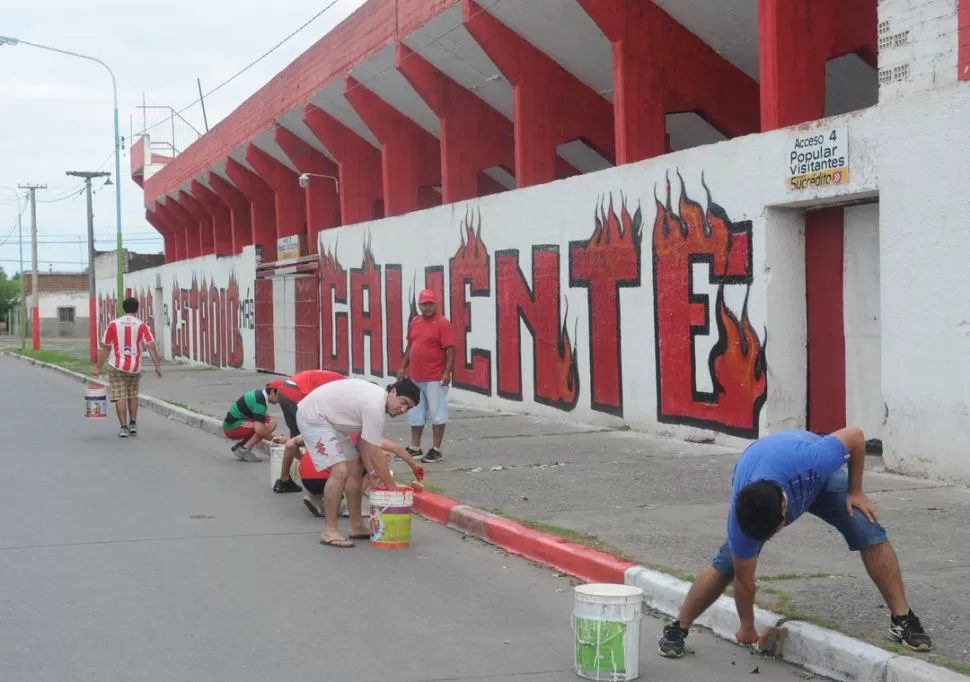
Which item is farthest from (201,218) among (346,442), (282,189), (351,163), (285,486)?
(346,442)

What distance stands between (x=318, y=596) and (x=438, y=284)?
13.1m

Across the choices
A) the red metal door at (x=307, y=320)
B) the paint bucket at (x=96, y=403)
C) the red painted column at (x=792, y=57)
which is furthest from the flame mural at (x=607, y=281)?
the red metal door at (x=307, y=320)

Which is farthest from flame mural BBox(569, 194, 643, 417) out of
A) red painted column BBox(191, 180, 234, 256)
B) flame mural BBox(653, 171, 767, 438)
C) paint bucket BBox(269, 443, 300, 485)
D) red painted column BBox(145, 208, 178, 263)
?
red painted column BBox(145, 208, 178, 263)

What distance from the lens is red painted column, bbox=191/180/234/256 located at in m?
39.4

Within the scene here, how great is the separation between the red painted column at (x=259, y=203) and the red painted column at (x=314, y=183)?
461 centimetres

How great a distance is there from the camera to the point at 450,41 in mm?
18719

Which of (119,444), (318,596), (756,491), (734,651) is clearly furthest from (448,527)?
(119,444)

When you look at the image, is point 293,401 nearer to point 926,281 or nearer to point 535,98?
point 926,281

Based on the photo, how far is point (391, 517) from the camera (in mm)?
8195

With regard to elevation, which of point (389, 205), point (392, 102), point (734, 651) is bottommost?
point (734, 651)

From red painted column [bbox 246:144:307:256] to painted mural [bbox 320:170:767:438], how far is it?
9.90 metres

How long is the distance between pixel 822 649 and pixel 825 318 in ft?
21.5

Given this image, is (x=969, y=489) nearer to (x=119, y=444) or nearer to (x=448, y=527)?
(x=448, y=527)

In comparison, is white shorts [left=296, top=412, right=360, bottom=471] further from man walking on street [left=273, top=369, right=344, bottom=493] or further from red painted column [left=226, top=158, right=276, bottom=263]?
red painted column [left=226, top=158, right=276, bottom=263]
